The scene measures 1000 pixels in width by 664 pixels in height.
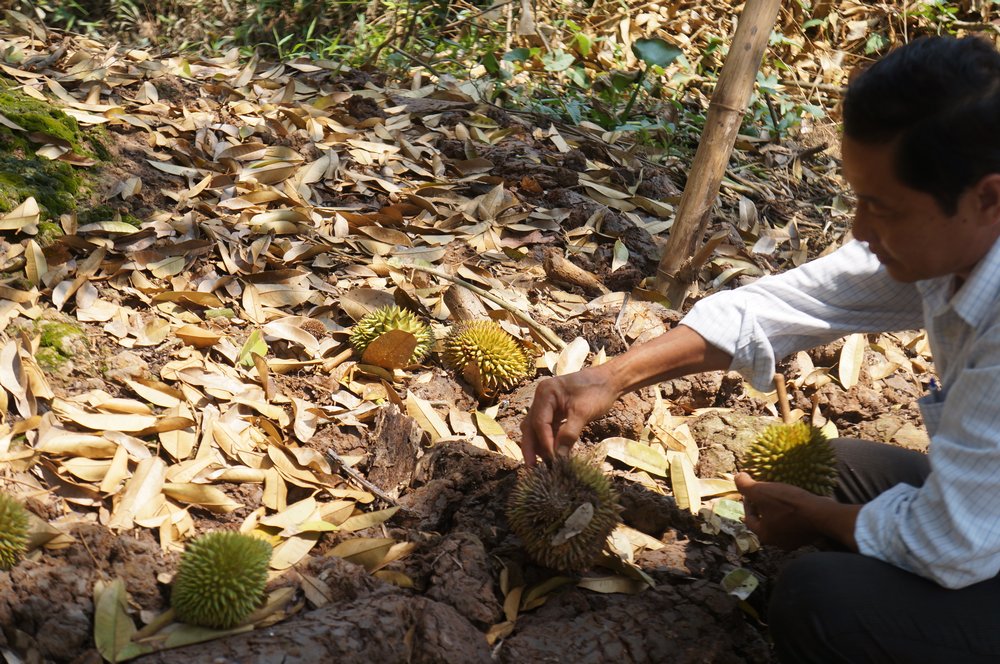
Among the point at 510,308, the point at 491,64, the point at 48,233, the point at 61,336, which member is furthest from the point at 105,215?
the point at 491,64

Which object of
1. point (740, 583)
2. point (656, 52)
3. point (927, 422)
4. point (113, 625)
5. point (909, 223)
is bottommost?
point (113, 625)

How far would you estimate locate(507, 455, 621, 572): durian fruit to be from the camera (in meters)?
2.06

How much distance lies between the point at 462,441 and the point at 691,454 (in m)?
0.73

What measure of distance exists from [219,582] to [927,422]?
5.29 ft

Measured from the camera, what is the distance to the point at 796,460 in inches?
88.3

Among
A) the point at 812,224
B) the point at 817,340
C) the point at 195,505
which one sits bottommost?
the point at 195,505

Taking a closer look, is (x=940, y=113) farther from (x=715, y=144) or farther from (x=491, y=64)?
(x=491, y=64)

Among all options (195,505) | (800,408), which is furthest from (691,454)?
(195,505)

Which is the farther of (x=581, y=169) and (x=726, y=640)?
(x=581, y=169)

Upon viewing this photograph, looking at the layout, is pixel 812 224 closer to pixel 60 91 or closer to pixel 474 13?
pixel 474 13

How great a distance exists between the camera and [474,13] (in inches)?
209

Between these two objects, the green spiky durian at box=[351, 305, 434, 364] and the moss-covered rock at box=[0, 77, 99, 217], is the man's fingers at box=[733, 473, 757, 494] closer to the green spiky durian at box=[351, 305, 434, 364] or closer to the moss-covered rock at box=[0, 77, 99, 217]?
the green spiky durian at box=[351, 305, 434, 364]

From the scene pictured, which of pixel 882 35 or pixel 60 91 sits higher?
pixel 882 35

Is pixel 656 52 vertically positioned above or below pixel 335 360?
above
